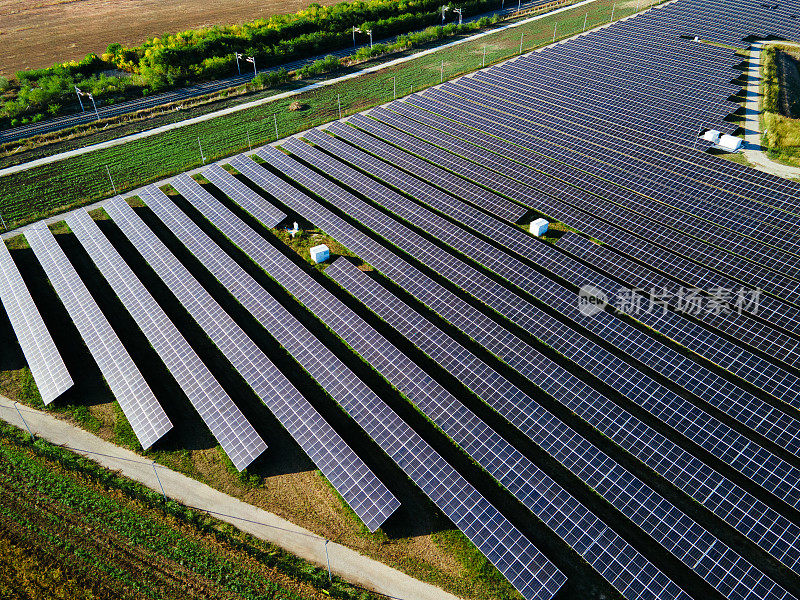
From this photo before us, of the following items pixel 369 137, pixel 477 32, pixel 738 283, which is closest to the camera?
pixel 738 283

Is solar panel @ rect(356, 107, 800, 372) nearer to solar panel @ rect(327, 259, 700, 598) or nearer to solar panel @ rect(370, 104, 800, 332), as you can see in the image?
solar panel @ rect(370, 104, 800, 332)

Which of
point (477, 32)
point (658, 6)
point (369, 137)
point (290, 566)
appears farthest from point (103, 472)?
point (658, 6)

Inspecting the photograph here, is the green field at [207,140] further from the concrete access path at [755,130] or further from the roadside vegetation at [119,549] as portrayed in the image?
the concrete access path at [755,130]

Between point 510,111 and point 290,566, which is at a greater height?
point 510,111

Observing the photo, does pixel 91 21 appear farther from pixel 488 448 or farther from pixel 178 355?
pixel 488 448

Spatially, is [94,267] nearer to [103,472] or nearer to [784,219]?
[103,472]

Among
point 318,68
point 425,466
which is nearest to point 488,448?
point 425,466

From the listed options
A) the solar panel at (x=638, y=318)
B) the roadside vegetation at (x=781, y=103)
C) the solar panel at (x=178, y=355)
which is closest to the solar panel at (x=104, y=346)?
the solar panel at (x=178, y=355)
